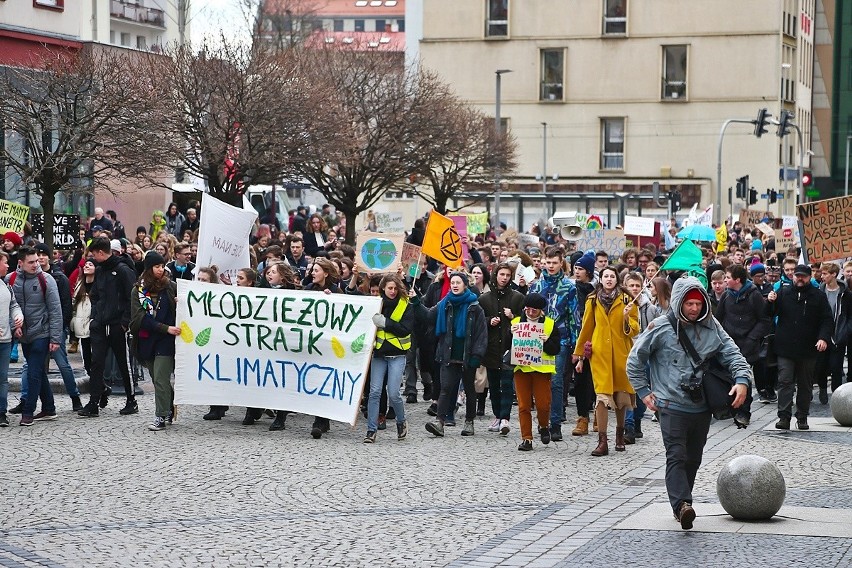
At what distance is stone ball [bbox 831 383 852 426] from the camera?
15680 millimetres

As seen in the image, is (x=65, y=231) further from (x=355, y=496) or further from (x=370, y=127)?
(x=370, y=127)

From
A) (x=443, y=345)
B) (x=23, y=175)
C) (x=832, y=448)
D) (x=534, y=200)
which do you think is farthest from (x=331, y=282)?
(x=534, y=200)

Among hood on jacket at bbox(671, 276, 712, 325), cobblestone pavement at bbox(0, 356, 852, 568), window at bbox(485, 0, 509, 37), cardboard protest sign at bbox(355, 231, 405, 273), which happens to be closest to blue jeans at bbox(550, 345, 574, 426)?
cobblestone pavement at bbox(0, 356, 852, 568)

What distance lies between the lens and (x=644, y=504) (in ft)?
35.8

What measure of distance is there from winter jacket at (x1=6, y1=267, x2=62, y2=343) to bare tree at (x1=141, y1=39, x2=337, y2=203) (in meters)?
13.0

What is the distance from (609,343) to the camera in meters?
13.8

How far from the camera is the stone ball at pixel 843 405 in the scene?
1568 centimetres

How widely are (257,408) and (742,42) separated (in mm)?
59241

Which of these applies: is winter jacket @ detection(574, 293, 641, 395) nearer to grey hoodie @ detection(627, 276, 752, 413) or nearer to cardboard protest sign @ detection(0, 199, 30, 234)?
grey hoodie @ detection(627, 276, 752, 413)

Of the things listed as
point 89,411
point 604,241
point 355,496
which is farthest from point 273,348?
point 604,241

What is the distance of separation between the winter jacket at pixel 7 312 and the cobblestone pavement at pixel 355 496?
89cm

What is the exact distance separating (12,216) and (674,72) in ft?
177

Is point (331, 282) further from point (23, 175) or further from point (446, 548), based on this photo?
point (23, 175)

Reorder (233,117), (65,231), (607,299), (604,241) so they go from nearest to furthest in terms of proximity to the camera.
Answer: (607,299) → (65,231) → (604,241) → (233,117)
